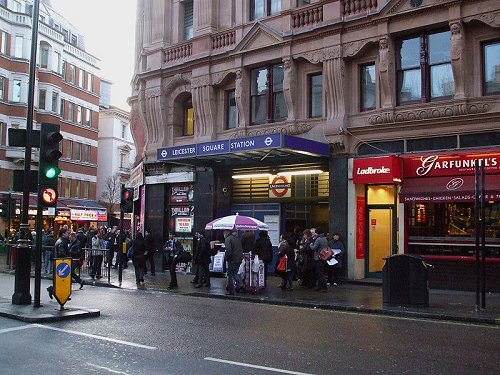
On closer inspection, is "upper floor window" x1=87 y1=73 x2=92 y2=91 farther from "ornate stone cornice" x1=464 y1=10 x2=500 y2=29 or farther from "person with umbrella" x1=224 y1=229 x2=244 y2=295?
"ornate stone cornice" x1=464 y1=10 x2=500 y2=29

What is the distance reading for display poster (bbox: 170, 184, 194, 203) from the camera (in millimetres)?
23109

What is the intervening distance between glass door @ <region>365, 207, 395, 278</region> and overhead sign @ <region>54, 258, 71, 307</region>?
1015cm

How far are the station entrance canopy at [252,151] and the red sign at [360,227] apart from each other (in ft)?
6.25

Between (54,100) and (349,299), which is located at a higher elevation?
(54,100)

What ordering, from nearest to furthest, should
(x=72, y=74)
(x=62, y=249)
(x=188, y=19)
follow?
(x=62, y=249), (x=188, y=19), (x=72, y=74)

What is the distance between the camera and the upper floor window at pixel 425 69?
1717cm

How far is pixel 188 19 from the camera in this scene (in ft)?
80.4

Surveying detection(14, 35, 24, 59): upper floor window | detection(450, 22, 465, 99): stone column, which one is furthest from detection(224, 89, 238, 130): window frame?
detection(14, 35, 24, 59): upper floor window

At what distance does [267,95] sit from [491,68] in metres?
7.92

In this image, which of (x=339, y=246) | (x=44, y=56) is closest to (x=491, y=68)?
(x=339, y=246)

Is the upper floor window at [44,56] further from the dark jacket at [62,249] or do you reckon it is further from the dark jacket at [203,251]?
the dark jacket at [203,251]

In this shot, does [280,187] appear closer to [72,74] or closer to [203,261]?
[203,261]

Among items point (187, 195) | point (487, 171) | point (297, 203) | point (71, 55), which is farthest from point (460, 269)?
point (71, 55)

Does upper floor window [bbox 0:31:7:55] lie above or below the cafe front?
above
